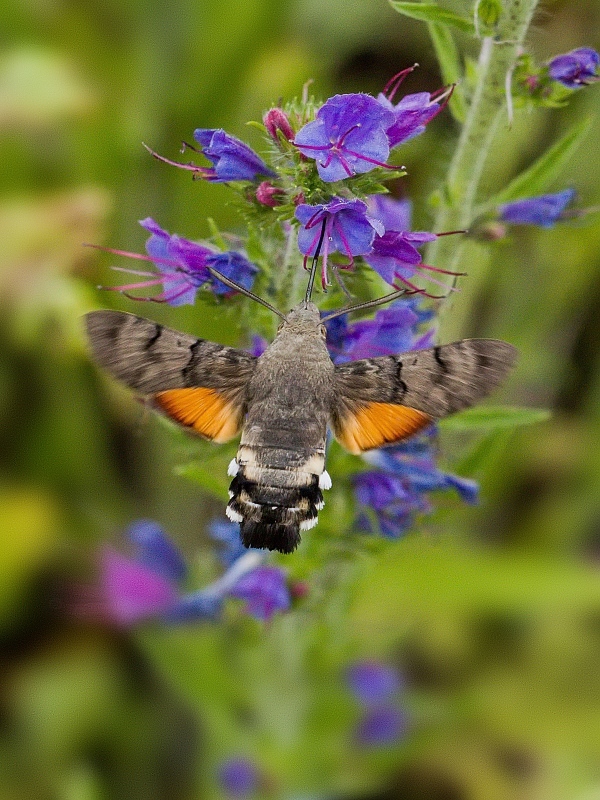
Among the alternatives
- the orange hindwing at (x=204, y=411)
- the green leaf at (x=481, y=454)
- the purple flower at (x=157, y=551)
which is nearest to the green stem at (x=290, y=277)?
the orange hindwing at (x=204, y=411)

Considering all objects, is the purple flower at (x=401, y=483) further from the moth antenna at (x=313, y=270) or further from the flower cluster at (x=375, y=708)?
the flower cluster at (x=375, y=708)

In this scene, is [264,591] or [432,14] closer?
[432,14]

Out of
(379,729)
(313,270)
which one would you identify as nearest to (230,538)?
(313,270)

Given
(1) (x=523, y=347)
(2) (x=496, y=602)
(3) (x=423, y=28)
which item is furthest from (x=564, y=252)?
(2) (x=496, y=602)

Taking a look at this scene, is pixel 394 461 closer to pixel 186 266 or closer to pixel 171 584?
pixel 186 266

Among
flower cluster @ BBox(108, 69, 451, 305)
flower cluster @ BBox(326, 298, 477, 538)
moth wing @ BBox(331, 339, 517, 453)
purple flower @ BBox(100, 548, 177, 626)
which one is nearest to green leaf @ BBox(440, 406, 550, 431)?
flower cluster @ BBox(326, 298, 477, 538)

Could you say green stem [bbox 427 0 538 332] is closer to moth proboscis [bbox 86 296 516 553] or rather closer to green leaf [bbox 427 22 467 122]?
green leaf [bbox 427 22 467 122]
